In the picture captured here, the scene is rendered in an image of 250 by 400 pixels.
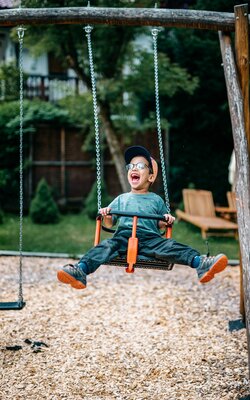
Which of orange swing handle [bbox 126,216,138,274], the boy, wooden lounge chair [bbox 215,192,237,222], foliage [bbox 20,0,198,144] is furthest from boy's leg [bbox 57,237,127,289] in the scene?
foliage [bbox 20,0,198,144]

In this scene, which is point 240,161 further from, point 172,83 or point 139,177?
point 172,83

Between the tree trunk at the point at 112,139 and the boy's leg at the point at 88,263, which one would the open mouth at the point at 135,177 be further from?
the tree trunk at the point at 112,139

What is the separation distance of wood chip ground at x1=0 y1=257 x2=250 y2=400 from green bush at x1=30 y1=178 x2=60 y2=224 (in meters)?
4.46

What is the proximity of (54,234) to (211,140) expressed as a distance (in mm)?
5844

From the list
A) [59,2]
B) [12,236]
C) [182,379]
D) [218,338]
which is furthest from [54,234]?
[182,379]

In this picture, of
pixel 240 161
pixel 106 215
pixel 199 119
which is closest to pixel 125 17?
pixel 240 161

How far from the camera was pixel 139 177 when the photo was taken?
4.57 m

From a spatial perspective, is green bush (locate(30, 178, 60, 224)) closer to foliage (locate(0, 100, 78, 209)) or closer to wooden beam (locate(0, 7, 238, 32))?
foliage (locate(0, 100, 78, 209))

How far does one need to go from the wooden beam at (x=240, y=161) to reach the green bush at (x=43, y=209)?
8121 millimetres

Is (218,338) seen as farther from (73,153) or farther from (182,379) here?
(73,153)

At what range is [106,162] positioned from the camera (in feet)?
47.3

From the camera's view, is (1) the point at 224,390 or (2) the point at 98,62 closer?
(1) the point at 224,390

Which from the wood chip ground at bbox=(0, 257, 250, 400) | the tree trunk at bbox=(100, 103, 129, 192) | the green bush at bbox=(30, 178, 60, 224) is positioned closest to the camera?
the wood chip ground at bbox=(0, 257, 250, 400)

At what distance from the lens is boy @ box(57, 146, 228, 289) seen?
3.95m
